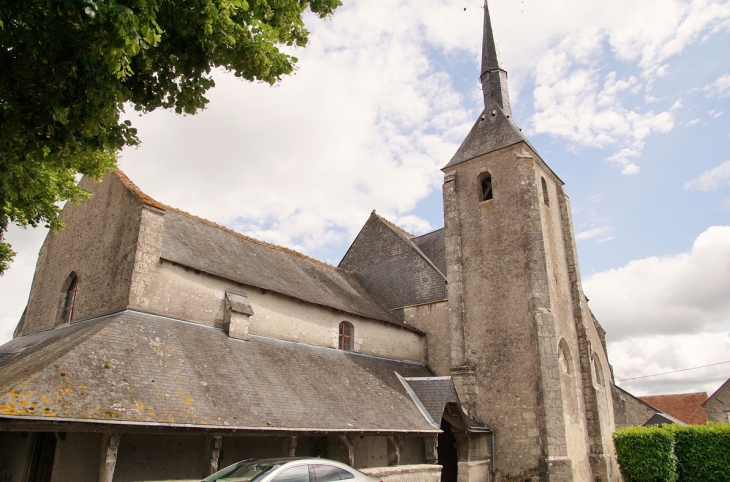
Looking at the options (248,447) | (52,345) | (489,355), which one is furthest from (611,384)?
(52,345)

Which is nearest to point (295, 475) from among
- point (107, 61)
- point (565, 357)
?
point (107, 61)

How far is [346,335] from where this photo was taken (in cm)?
1684

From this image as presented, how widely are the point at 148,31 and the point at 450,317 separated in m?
14.6

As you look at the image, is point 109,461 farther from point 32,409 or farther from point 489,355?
point 489,355

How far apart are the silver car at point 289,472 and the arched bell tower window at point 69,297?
28.3 feet

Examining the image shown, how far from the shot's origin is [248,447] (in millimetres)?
11383

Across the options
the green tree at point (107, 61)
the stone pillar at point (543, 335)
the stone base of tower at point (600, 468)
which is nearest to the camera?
the green tree at point (107, 61)

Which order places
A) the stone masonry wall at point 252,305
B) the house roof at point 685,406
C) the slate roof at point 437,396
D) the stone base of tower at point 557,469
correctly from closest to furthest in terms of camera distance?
the stone masonry wall at point 252,305 → the stone base of tower at point 557,469 → the slate roof at point 437,396 → the house roof at point 685,406

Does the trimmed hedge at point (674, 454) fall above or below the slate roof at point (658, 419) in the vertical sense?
below

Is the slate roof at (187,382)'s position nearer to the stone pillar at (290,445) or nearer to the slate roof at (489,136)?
the stone pillar at (290,445)

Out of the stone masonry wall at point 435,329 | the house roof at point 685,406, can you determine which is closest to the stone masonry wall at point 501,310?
the stone masonry wall at point 435,329

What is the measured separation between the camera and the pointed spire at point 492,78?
21.0 metres

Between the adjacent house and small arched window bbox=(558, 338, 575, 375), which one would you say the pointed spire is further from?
the adjacent house

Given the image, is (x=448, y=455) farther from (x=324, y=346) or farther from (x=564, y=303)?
(x=564, y=303)
